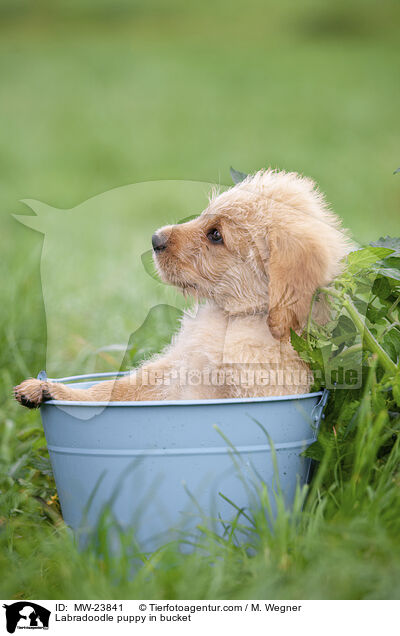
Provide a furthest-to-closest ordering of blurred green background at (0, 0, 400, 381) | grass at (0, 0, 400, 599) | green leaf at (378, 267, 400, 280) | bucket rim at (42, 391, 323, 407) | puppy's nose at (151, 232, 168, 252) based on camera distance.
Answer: blurred green background at (0, 0, 400, 381) < puppy's nose at (151, 232, 168, 252) < green leaf at (378, 267, 400, 280) < bucket rim at (42, 391, 323, 407) < grass at (0, 0, 400, 599)

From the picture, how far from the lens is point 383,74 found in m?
7.71

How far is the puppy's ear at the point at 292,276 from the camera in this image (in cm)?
179

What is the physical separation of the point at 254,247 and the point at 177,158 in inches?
110

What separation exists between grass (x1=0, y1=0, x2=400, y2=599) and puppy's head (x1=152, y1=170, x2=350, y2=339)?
16 centimetres

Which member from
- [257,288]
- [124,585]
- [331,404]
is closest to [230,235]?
[257,288]

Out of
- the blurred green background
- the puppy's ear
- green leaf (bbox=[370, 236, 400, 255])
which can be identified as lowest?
the puppy's ear

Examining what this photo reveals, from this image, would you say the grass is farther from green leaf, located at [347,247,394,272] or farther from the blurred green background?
green leaf, located at [347,247,394,272]

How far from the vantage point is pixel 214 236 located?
2.01 meters

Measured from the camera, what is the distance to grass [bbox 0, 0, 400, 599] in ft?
4.74

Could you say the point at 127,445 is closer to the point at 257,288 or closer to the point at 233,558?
the point at 233,558
